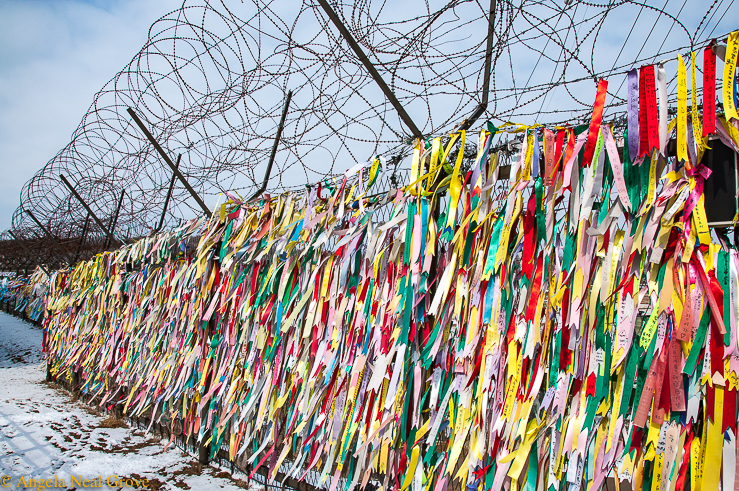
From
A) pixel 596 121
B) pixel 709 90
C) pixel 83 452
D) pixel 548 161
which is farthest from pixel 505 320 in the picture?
pixel 83 452

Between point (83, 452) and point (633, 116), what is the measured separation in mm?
3993

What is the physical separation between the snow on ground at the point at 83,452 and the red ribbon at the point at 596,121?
259 cm

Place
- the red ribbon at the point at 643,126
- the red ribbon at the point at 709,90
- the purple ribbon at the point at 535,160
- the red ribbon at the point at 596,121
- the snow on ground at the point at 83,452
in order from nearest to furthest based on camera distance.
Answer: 1. the red ribbon at the point at 709,90
2. the red ribbon at the point at 643,126
3. the red ribbon at the point at 596,121
4. the purple ribbon at the point at 535,160
5. the snow on ground at the point at 83,452

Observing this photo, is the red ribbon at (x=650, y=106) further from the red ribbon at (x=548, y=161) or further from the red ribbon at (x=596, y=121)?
the red ribbon at (x=548, y=161)

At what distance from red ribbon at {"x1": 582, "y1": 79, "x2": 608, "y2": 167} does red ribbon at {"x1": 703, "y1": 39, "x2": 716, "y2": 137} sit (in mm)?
269

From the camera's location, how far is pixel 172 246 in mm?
3896

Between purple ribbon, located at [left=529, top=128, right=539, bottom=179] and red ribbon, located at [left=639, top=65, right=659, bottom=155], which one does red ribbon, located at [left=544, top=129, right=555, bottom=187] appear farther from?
red ribbon, located at [left=639, top=65, right=659, bottom=155]

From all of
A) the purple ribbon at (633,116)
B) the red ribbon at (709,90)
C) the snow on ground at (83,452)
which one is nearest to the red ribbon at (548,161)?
the purple ribbon at (633,116)

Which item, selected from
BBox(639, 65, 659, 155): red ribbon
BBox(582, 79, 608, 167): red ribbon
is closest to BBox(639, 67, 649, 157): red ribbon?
BBox(639, 65, 659, 155): red ribbon

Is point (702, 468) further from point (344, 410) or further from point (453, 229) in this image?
point (344, 410)

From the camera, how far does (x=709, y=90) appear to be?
50.5 inches

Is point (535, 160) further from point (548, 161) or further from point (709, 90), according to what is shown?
point (709, 90)

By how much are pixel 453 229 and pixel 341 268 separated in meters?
0.66

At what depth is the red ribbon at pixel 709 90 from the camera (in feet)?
4.14
